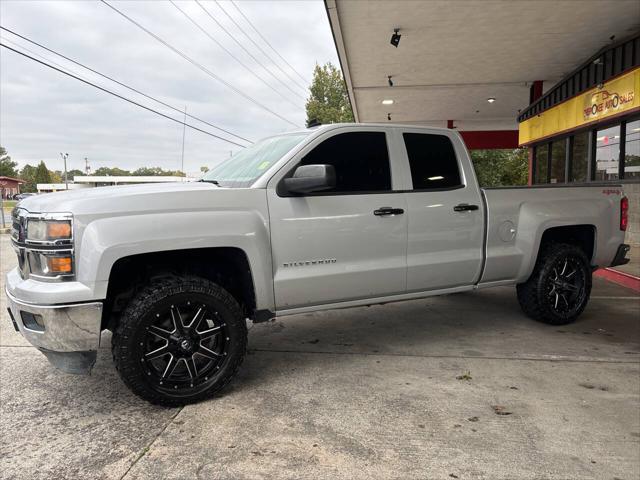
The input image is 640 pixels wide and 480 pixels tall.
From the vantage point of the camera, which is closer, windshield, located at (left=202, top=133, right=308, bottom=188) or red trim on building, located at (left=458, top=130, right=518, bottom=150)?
windshield, located at (left=202, top=133, right=308, bottom=188)

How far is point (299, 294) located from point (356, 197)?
0.92 meters

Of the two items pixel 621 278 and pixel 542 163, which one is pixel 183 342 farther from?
pixel 542 163

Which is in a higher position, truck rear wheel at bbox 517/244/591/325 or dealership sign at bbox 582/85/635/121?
dealership sign at bbox 582/85/635/121

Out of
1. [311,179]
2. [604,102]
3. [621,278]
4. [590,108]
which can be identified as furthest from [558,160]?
[311,179]

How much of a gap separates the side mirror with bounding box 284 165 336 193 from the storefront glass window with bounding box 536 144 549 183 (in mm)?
14667

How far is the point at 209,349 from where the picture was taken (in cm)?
350

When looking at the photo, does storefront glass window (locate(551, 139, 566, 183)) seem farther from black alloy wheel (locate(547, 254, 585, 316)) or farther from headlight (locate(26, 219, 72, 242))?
headlight (locate(26, 219, 72, 242))

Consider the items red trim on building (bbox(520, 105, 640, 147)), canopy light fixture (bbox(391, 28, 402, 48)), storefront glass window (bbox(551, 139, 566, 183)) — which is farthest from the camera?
storefront glass window (bbox(551, 139, 566, 183))

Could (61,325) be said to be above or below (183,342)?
above

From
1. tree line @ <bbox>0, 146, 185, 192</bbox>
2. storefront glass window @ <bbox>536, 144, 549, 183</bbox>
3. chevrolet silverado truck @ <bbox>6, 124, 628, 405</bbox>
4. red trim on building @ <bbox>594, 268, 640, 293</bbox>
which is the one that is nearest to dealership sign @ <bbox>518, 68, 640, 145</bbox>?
storefront glass window @ <bbox>536, 144, 549, 183</bbox>

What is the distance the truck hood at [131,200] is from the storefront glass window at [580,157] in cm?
1210

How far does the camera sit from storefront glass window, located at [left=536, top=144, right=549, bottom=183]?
16094 mm

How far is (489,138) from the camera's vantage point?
27.0 meters

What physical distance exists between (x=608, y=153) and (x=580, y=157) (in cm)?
167
